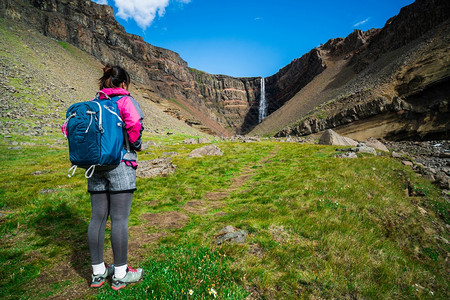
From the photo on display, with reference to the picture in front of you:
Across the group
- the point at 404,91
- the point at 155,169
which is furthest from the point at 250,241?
the point at 404,91

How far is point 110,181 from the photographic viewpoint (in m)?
3.45

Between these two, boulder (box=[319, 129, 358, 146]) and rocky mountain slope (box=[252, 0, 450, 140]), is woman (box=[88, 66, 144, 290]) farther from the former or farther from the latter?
rocky mountain slope (box=[252, 0, 450, 140])

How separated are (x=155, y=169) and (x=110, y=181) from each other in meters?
9.64

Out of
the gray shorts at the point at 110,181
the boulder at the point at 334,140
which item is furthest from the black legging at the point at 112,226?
the boulder at the point at 334,140

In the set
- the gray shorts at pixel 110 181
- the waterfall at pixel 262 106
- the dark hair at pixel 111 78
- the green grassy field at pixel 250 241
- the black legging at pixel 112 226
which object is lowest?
the green grassy field at pixel 250 241

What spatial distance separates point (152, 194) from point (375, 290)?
869 cm

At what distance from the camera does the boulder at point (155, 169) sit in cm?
1234

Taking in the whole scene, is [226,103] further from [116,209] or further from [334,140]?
[116,209]

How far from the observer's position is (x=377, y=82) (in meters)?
51.5

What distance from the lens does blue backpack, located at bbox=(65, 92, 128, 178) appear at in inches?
124

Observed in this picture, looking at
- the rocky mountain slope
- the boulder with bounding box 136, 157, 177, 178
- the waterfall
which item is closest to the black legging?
the boulder with bounding box 136, 157, 177, 178

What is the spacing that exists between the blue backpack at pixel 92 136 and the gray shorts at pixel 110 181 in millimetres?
152

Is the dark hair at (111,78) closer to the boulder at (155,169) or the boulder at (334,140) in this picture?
the boulder at (155,169)

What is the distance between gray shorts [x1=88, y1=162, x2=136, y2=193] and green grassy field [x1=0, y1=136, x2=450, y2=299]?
5.67 ft
